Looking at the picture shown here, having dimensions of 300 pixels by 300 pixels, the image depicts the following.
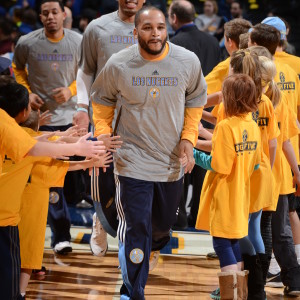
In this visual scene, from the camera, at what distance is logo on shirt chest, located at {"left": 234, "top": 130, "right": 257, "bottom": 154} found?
17.1 feet

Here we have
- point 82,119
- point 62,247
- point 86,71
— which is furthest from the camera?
point 62,247

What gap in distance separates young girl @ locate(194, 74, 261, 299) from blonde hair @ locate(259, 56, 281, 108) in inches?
10.4

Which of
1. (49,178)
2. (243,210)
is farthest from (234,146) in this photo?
(49,178)

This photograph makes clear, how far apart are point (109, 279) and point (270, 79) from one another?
203 centimetres

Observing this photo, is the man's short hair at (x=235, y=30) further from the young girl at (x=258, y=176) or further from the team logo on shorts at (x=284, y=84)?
the young girl at (x=258, y=176)

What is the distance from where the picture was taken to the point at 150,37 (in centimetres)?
512

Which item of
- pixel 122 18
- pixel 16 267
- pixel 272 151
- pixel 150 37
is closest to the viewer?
pixel 16 267

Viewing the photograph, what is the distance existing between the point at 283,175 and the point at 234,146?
33.2 inches

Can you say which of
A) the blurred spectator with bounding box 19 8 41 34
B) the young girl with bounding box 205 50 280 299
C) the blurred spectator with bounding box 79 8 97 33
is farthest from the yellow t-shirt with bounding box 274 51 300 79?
the blurred spectator with bounding box 79 8 97 33

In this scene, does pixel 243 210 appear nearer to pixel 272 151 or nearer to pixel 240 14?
pixel 272 151

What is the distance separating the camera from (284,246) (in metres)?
5.89

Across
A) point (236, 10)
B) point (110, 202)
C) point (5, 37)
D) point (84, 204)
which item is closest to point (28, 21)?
point (5, 37)

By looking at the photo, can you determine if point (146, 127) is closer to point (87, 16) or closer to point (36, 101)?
point (36, 101)

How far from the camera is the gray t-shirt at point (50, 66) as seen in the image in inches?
298
